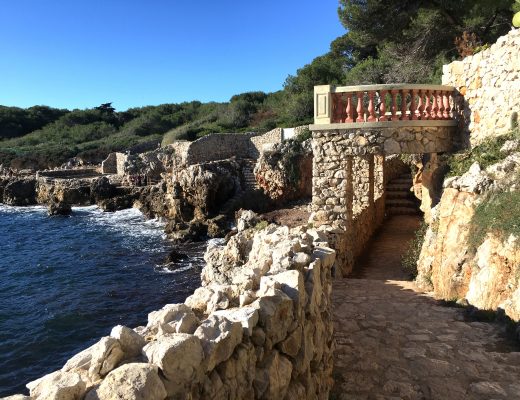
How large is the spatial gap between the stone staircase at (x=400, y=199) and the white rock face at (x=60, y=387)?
15.0 metres

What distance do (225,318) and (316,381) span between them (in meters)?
1.68

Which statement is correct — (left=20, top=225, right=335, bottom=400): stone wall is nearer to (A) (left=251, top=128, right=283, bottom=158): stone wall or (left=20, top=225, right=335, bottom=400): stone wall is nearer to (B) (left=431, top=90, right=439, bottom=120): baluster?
(B) (left=431, top=90, right=439, bottom=120): baluster

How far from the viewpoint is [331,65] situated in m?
37.4

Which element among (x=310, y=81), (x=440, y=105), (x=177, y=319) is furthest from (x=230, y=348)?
(x=310, y=81)

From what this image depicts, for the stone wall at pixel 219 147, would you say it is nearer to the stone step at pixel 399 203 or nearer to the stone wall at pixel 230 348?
the stone step at pixel 399 203

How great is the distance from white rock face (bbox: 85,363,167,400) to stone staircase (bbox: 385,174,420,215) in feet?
48.7

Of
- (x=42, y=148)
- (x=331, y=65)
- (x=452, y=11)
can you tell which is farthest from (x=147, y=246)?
(x=42, y=148)

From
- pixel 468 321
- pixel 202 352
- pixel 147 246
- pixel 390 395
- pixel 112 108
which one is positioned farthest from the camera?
pixel 112 108

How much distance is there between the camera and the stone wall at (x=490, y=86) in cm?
798

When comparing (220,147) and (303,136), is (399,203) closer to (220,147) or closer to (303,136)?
(303,136)

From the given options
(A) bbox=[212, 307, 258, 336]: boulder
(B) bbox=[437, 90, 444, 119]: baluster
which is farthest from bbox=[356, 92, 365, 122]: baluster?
(A) bbox=[212, 307, 258, 336]: boulder

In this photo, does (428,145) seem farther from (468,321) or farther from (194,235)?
(194,235)

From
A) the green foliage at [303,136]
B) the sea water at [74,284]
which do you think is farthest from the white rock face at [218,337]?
the green foliage at [303,136]

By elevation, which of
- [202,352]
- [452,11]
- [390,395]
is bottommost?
[390,395]
